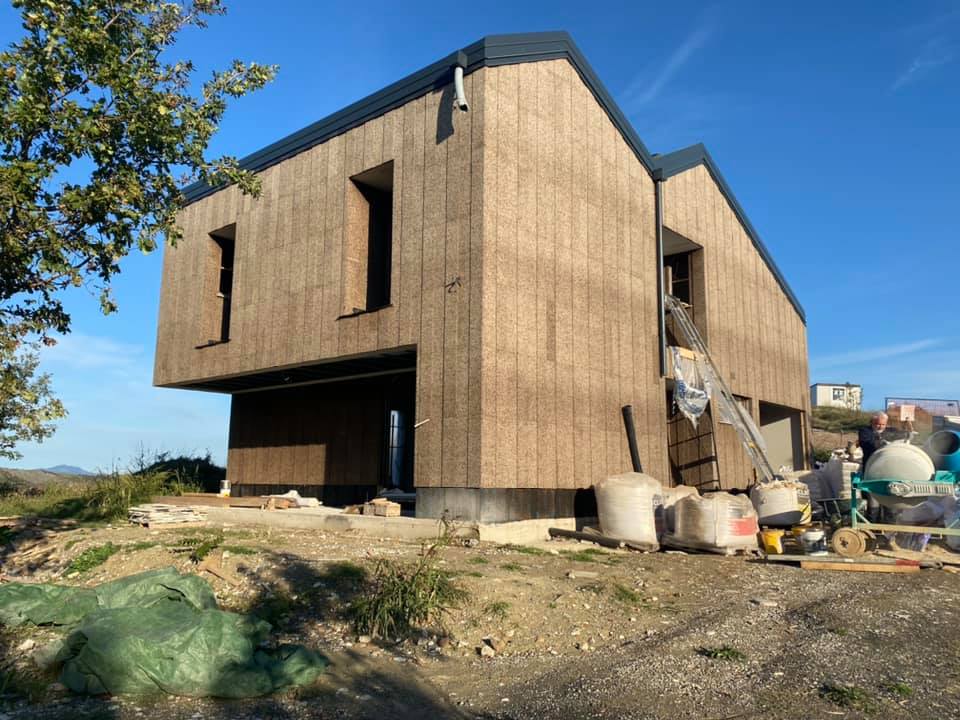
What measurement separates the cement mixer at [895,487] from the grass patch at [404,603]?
699cm

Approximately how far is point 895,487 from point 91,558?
40.1 feet

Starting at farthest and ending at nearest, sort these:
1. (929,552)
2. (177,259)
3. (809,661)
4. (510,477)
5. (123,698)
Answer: (177,259) → (510,477) → (929,552) → (809,661) → (123,698)

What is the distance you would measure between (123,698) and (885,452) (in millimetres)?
11398

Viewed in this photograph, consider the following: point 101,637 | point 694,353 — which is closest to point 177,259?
point 694,353

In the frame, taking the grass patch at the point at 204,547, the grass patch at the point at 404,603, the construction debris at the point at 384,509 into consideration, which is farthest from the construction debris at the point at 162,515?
the grass patch at the point at 404,603

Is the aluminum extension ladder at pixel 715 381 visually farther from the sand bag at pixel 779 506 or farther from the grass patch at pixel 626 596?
the grass patch at pixel 626 596

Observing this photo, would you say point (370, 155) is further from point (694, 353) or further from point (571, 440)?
point (694, 353)

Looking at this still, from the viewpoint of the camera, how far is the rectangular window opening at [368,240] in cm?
1636

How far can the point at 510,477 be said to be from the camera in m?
13.2

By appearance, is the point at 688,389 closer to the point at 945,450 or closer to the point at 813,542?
the point at 945,450

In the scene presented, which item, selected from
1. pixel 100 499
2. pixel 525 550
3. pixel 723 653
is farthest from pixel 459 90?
pixel 100 499

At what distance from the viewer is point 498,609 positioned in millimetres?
7777

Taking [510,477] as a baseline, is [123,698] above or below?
below

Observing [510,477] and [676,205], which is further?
[676,205]
